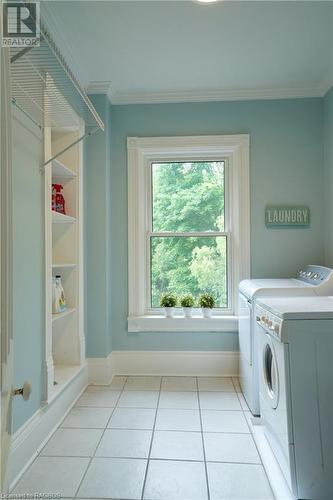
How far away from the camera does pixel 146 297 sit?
118 inches

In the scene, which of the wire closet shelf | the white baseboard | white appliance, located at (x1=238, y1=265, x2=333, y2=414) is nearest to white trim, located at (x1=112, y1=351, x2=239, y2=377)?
white appliance, located at (x1=238, y1=265, x2=333, y2=414)

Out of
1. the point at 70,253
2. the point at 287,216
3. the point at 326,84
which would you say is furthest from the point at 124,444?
the point at 326,84

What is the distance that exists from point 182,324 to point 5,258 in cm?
233

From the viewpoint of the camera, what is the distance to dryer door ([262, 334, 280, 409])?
157 cm

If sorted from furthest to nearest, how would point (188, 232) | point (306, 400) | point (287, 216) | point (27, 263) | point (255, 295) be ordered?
point (188, 232)
point (287, 216)
point (255, 295)
point (27, 263)
point (306, 400)

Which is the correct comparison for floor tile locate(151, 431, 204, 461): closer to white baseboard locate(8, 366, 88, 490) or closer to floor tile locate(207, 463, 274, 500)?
floor tile locate(207, 463, 274, 500)

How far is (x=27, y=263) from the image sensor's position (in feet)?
5.74

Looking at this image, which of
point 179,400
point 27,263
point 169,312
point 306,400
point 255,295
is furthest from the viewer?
point 169,312

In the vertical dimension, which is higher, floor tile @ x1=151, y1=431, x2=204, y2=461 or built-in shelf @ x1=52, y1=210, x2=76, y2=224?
built-in shelf @ x1=52, y1=210, x2=76, y2=224

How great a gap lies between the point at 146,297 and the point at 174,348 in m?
0.55

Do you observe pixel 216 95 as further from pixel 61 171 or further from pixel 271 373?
pixel 271 373

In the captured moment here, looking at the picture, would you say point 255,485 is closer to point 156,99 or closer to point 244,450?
point 244,450

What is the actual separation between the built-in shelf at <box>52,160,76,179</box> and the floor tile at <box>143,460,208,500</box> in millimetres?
2044

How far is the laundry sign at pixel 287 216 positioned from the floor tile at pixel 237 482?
Result: 190cm
